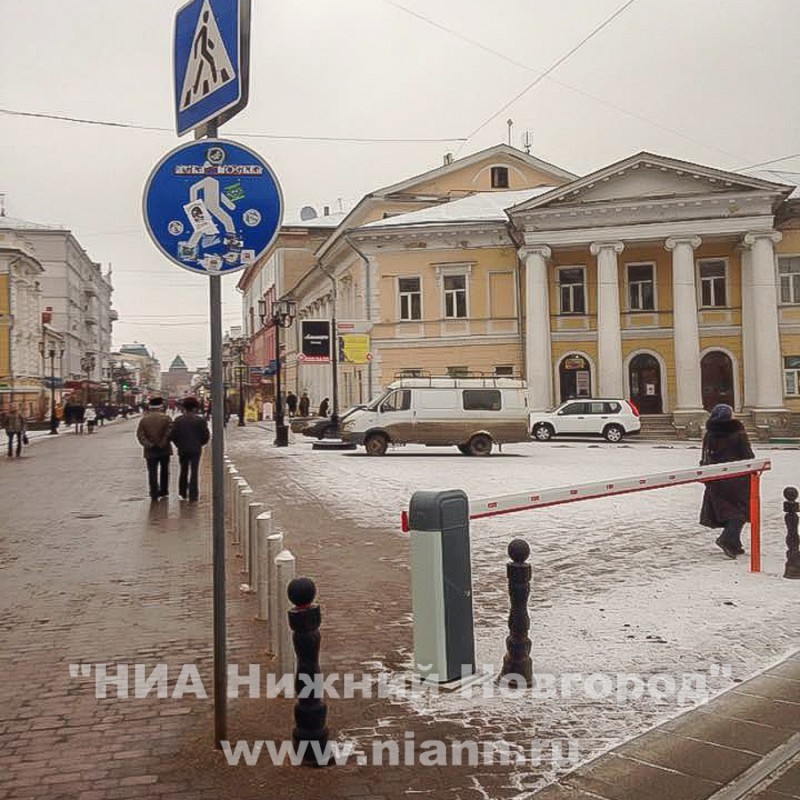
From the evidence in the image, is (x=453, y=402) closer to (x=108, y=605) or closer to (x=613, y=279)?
(x=613, y=279)

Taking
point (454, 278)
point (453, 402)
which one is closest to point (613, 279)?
point (454, 278)

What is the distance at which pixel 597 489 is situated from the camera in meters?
7.68

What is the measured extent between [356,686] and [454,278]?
3609 centimetres

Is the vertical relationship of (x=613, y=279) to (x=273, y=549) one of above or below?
above

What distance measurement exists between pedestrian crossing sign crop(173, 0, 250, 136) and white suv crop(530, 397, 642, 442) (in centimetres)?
3118

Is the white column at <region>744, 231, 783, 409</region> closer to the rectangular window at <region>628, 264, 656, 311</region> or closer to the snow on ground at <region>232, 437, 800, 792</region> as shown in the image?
the rectangular window at <region>628, 264, 656, 311</region>

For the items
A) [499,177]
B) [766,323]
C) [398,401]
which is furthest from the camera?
[499,177]

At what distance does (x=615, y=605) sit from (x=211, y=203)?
198 inches

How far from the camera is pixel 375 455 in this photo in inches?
1045

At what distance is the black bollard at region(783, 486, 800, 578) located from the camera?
8.77 m

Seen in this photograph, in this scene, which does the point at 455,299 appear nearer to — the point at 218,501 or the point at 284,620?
the point at 284,620

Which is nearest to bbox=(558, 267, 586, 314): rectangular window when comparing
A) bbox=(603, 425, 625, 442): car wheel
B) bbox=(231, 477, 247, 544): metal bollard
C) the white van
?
bbox=(603, 425, 625, 442): car wheel

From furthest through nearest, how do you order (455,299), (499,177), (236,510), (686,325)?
(499,177) → (455,299) → (686,325) → (236,510)

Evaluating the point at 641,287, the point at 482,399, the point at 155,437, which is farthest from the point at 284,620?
the point at 641,287
